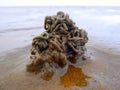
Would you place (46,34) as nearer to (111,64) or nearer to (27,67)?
(27,67)

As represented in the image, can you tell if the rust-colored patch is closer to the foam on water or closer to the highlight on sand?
the highlight on sand

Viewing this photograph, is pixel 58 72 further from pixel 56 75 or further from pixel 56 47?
pixel 56 47

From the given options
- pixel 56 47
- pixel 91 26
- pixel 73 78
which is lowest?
pixel 91 26

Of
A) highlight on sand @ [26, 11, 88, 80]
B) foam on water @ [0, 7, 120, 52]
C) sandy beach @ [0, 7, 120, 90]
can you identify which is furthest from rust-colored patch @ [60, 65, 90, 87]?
foam on water @ [0, 7, 120, 52]

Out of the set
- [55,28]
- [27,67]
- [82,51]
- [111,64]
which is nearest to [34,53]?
[27,67]

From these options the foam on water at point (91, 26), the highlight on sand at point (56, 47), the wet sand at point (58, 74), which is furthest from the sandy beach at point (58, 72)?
the foam on water at point (91, 26)

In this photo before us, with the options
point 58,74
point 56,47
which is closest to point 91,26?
point 56,47

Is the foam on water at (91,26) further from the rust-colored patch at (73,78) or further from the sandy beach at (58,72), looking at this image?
the rust-colored patch at (73,78)

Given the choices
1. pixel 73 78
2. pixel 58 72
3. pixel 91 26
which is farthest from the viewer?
pixel 91 26
